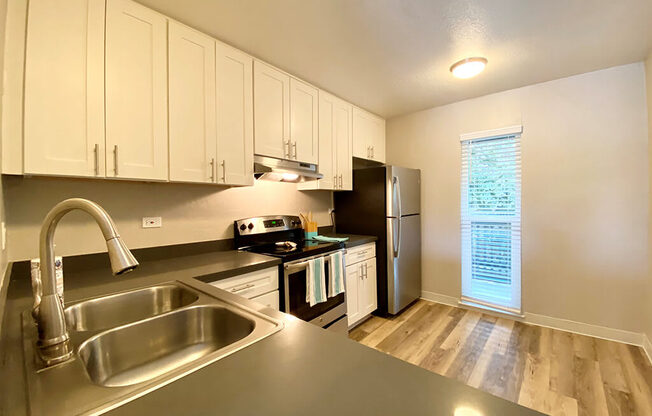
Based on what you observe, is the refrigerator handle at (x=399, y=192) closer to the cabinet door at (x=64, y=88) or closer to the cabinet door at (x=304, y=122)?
the cabinet door at (x=304, y=122)

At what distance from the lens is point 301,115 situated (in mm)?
2479

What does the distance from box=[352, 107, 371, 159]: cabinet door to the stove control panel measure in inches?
43.9

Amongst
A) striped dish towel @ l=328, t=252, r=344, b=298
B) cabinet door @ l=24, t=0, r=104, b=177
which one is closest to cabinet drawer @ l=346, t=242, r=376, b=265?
striped dish towel @ l=328, t=252, r=344, b=298

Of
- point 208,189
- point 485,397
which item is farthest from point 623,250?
point 208,189

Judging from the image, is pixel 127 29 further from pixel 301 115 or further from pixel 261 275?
pixel 261 275

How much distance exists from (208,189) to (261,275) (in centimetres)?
86

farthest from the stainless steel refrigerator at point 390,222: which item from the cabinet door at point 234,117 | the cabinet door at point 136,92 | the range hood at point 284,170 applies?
the cabinet door at point 136,92

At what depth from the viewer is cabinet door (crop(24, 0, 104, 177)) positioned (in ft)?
4.05

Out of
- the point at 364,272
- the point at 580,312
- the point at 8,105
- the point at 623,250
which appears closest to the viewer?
the point at 8,105

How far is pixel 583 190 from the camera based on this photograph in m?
2.51

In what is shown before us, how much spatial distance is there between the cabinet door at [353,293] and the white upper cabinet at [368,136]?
52.7 inches

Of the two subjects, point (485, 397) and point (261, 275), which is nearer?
point (485, 397)

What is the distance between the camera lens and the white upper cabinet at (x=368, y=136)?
3.20 metres

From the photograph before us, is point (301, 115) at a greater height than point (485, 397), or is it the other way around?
point (301, 115)
